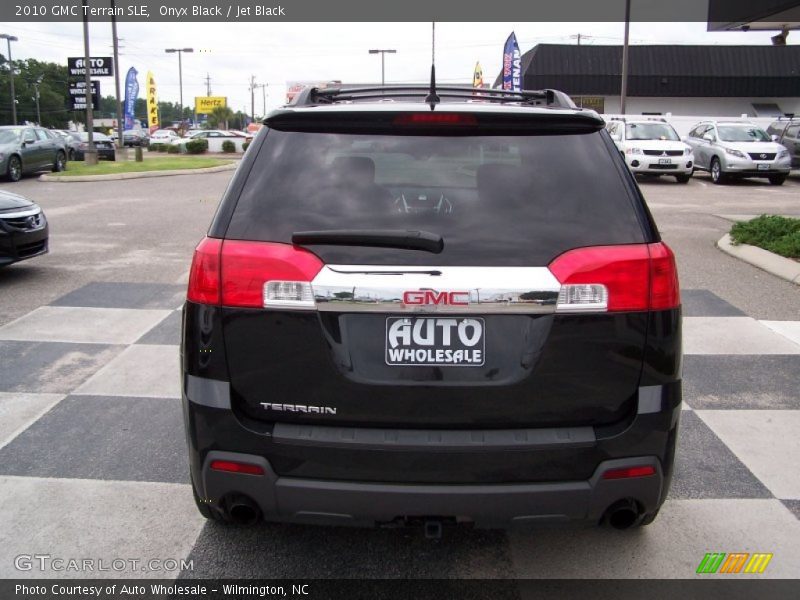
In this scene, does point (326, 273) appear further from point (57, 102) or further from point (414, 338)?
point (57, 102)

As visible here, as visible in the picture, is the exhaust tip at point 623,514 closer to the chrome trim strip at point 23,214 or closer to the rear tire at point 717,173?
the chrome trim strip at point 23,214

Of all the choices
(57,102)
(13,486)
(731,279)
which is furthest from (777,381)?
(57,102)

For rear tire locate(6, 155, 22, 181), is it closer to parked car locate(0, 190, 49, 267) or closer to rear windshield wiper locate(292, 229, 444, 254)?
parked car locate(0, 190, 49, 267)

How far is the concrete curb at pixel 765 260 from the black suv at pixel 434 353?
659cm

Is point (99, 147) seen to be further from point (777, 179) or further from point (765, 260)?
point (765, 260)

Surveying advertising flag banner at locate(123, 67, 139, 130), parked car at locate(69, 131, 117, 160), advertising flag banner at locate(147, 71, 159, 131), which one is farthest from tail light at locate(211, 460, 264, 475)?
advertising flag banner at locate(147, 71, 159, 131)

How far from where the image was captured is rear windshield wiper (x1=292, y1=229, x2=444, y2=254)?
246 cm

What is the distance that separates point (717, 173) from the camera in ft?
72.3

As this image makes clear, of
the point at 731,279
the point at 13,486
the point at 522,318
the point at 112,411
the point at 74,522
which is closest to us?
the point at 522,318

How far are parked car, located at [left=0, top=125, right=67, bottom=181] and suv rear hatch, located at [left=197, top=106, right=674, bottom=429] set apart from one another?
2039cm

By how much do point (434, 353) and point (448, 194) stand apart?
583mm

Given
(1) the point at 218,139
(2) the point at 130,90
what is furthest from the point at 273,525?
(2) the point at 130,90

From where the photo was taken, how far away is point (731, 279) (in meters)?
8.47

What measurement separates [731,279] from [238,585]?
7186 millimetres
